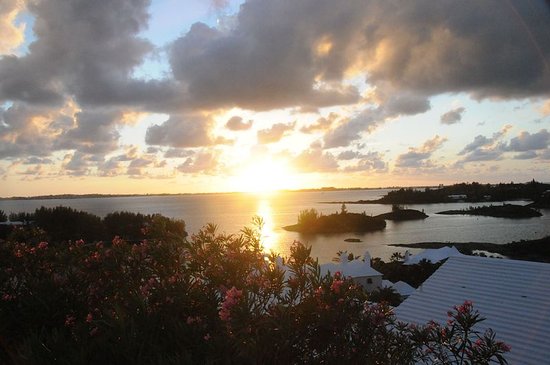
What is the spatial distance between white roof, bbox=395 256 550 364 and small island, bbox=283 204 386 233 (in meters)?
89.4

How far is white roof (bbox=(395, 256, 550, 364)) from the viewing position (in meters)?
12.1

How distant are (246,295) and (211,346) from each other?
0.61 m

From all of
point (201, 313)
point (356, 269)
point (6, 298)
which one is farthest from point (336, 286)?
point (356, 269)

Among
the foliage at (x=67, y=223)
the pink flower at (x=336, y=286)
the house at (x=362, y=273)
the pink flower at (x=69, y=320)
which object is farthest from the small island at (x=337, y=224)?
the pink flower at (x=336, y=286)

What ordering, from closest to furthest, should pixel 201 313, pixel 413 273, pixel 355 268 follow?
pixel 201 313
pixel 355 268
pixel 413 273

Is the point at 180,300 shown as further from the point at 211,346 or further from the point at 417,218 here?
the point at 417,218

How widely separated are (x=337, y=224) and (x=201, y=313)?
106m

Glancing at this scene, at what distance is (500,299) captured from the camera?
14.0 meters

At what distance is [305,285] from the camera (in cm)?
513

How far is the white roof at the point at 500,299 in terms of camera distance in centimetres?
1211

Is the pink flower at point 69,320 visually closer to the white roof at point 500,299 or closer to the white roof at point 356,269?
the white roof at point 500,299

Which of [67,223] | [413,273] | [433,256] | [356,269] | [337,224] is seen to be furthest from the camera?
[337,224]

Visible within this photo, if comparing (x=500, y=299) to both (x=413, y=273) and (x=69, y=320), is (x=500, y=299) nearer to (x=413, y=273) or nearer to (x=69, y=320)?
(x=69, y=320)

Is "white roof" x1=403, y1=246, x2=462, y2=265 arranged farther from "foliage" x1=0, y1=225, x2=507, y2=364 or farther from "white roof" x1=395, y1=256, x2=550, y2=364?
"foliage" x1=0, y1=225, x2=507, y2=364
